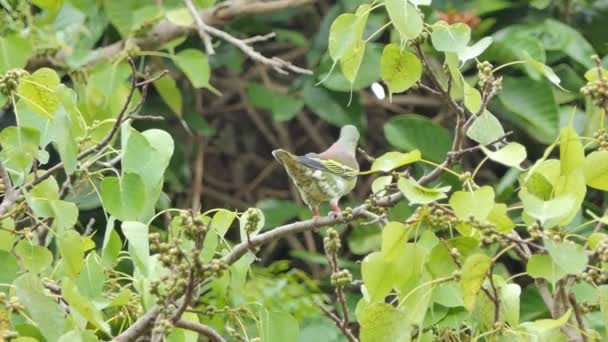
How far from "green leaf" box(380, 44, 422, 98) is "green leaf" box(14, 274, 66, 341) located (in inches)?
19.7

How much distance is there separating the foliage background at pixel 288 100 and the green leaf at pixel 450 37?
1.19 meters

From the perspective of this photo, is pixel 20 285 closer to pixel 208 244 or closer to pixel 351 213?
pixel 208 244

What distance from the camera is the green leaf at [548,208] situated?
1478 millimetres

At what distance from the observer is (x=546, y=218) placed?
4.84ft

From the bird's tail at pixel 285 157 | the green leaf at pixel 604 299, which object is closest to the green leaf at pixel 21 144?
the bird's tail at pixel 285 157

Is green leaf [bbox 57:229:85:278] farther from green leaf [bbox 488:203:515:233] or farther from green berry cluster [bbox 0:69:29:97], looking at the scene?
green leaf [bbox 488:203:515:233]

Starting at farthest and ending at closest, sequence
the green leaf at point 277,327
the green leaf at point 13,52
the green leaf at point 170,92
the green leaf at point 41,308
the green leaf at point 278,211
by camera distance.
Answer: the green leaf at point 278,211, the green leaf at point 170,92, the green leaf at point 13,52, the green leaf at point 277,327, the green leaf at point 41,308

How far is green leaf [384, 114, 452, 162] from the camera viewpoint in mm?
3521

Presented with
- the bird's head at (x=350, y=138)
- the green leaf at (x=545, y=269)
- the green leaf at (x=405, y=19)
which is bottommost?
the bird's head at (x=350, y=138)

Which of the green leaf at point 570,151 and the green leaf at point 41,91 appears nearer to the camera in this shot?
the green leaf at point 570,151

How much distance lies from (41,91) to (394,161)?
0.48 meters

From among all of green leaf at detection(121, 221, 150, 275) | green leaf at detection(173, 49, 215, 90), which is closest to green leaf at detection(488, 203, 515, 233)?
green leaf at detection(121, 221, 150, 275)

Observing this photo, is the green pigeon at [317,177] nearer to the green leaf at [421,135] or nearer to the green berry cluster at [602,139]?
the green berry cluster at [602,139]

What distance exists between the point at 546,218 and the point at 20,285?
61cm
